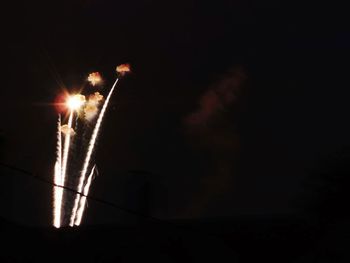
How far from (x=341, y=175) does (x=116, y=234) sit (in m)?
7.36

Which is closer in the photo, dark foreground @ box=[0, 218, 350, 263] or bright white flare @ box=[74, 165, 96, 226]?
dark foreground @ box=[0, 218, 350, 263]

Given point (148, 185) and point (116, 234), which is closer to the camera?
point (116, 234)

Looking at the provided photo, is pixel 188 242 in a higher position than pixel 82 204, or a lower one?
lower

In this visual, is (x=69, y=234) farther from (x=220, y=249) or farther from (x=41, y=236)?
(x=220, y=249)

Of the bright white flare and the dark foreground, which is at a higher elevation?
the bright white flare

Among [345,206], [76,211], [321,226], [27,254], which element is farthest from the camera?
[76,211]

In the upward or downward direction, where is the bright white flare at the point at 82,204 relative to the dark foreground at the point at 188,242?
upward

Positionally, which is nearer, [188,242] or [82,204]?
[188,242]

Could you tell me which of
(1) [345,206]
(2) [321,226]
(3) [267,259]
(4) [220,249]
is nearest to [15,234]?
(4) [220,249]

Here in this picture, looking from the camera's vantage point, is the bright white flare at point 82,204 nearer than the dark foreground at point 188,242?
No

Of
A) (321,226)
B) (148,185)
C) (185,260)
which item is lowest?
(185,260)

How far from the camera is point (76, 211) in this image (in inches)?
830

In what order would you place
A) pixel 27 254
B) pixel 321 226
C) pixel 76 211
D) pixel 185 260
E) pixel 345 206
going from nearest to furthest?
pixel 27 254
pixel 185 260
pixel 321 226
pixel 345 206
pixel 76 211

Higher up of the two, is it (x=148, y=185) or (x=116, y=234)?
(x=148, y=185)
